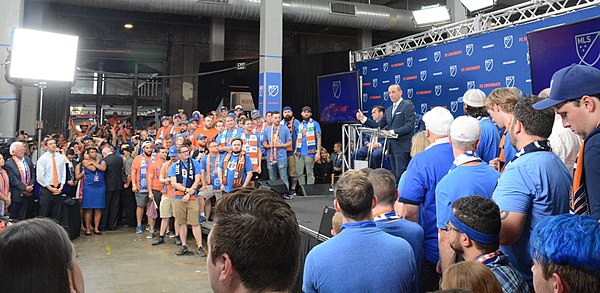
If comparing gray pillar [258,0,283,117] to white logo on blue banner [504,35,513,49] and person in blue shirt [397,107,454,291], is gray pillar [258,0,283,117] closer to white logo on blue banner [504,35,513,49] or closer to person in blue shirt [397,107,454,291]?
white logo on blue banner [504,35,513,49]

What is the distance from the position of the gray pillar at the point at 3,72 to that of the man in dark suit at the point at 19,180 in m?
3.36

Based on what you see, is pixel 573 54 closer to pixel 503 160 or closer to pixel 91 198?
pixel 503 160

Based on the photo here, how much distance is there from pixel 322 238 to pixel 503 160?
1.58 meters

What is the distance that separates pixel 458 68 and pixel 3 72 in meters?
9.37

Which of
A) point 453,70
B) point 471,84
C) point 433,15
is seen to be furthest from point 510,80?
point 433,15

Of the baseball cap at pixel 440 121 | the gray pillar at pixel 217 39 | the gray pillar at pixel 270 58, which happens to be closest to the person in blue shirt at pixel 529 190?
the baseball cap at pixel 440 121

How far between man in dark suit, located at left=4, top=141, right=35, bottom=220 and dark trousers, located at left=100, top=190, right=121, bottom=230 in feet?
4.56

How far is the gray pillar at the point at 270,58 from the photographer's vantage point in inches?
406

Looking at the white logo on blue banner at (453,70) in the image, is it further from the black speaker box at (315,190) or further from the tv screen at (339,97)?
the black speaker box at (315,190)

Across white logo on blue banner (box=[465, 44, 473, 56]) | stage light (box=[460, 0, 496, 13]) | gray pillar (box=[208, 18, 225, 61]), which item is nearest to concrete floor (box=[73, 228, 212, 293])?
white logo on blue banner (box=[465, 44, 473, 56])

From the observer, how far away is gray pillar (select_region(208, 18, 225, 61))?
1388 centimetres

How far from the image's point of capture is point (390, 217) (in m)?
2.14

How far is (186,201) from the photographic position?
613cm

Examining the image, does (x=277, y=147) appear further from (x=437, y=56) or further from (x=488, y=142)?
(x=488, y=142)
